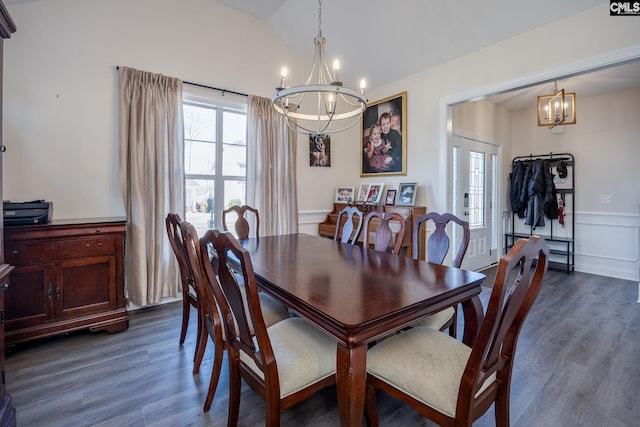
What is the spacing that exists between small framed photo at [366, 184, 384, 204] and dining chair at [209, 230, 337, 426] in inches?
112

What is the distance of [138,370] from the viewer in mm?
2041

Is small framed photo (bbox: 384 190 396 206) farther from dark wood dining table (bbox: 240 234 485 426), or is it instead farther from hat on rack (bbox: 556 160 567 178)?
hat on rack (bbox: 556 160 567 178)

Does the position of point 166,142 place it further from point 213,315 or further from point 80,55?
point 213,315

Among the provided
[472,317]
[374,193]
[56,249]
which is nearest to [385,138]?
[374,193]

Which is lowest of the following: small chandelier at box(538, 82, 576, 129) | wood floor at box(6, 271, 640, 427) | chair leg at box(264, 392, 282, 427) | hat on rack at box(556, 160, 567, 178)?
wood floor at box(6, 271, 640, 427)

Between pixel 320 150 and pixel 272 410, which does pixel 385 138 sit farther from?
pixel 272 410

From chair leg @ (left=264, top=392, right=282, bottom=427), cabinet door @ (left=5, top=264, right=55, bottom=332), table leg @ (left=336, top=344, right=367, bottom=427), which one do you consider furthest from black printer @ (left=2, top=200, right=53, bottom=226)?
table leg @ (left=336, top=344, right=367, bottom=427)

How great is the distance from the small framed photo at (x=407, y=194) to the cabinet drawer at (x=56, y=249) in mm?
3094

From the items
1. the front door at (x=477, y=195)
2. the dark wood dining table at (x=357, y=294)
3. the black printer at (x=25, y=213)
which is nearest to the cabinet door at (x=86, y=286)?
the black printer at (x=25, y=213)

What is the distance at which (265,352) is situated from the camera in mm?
1165

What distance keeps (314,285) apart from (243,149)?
2757 mm

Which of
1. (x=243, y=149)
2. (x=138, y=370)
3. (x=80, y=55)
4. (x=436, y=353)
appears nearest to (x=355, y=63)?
(x=243, y=149)

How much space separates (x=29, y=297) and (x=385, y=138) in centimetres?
403

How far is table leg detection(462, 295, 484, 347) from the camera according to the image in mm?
1555
